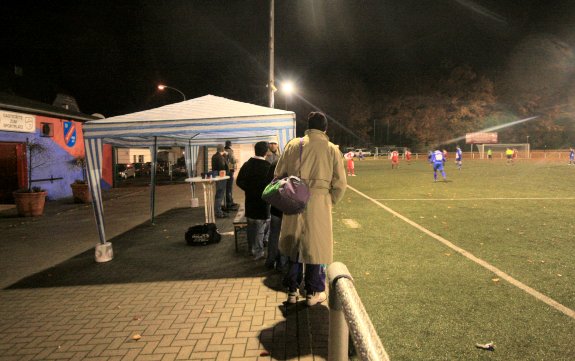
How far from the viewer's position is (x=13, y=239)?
8.13 meters

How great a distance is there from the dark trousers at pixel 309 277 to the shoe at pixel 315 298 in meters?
0.09

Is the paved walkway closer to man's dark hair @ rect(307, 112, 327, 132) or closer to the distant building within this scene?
man's dark hair @ rect(307, 112, 327, 132)

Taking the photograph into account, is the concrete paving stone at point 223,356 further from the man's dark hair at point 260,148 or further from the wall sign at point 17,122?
the wall sign at point 17,122

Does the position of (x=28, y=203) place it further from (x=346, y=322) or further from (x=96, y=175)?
(x=346, y=322)

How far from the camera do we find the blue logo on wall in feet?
51.6

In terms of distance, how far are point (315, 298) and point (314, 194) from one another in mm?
1427

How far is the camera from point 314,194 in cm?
388

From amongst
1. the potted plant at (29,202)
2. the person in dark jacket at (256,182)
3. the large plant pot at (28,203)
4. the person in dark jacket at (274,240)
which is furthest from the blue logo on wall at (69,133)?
the person in dark jacket at (274,240)

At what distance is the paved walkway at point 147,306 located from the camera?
Answer: 3514 millimetres

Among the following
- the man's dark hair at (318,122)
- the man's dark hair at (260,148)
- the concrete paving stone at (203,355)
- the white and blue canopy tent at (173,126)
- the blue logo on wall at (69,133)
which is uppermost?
the blue logo on wall at (69,133)

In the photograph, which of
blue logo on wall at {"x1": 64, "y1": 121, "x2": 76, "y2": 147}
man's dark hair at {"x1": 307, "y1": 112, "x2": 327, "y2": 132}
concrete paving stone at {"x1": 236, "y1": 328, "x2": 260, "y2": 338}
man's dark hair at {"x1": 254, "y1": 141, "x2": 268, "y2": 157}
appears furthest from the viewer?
blue logo on wall at {"x1": 64, "y1": 121, "x2": 76, "y2": 147}

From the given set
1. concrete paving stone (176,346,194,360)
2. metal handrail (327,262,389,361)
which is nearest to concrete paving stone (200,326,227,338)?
concrete paving stone (176,346,194,360)

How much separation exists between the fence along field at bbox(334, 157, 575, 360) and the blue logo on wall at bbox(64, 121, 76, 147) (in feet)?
41.5

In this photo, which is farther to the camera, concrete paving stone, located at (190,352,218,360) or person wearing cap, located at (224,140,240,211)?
person wearing cap, located at (224,140,240,211)
